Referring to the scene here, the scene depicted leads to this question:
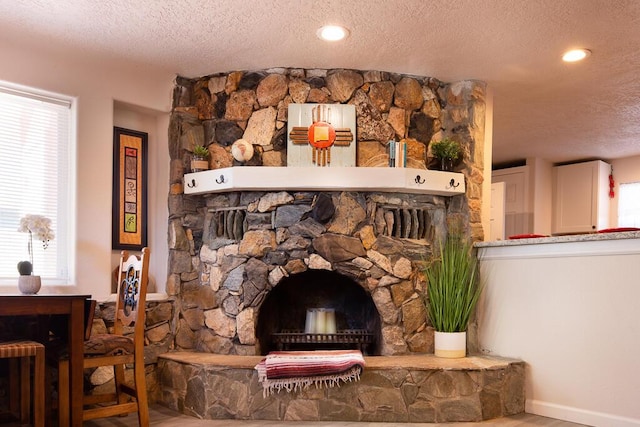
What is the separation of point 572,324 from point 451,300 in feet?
2.50

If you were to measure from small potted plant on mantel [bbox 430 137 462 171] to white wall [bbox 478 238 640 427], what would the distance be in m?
0.70

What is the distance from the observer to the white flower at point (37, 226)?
9.80 ft

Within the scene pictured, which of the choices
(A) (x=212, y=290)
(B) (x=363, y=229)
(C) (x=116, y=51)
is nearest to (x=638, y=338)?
(B) (x=363, y=229)

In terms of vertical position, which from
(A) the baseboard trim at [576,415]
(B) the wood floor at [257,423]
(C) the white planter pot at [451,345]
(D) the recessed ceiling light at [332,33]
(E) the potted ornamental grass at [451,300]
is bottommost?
(B) the wood floor at [257,423]

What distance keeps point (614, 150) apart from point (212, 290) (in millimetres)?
4783

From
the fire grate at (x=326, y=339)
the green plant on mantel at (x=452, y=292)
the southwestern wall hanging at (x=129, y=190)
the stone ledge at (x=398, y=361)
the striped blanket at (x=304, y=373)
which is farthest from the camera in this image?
the fire grate at (x=326, y=339)

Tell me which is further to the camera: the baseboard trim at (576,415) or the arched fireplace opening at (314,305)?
the arched fireplace opening at (314,305)

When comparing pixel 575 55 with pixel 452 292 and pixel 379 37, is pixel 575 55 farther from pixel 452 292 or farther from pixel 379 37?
pixel 452 292

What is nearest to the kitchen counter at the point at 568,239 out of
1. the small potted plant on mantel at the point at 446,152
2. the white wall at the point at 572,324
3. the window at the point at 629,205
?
the white wall at the point at 572,324

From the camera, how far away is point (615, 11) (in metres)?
2.85

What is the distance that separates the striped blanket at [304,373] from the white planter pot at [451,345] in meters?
0.69

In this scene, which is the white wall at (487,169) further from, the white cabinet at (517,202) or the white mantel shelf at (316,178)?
the white cabinet at (517,202)


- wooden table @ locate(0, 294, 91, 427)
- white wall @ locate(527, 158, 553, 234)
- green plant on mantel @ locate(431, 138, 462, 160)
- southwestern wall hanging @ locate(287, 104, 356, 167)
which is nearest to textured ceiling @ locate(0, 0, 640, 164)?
southwestern wall hanging @ locate(287, 104, 356, 167)

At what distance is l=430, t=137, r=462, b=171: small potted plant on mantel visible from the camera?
12.5 feet
